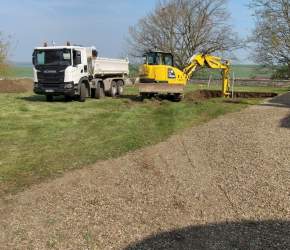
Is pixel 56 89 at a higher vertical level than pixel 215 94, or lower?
higher

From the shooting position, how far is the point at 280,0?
33.4 m

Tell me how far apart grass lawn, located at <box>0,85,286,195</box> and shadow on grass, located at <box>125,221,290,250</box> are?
3.08m

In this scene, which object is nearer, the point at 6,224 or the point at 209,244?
the point at 209,244

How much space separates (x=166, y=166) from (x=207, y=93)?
20349 millimetres

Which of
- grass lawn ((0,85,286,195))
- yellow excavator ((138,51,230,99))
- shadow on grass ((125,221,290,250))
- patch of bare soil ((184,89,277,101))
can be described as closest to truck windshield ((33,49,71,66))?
grass lawn ((0,85,286,195))

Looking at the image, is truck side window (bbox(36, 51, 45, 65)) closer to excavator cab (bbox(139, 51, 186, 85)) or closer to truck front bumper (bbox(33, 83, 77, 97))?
truck front bumper (bbox(33, 83, 77, 97))

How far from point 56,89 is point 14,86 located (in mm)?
12671

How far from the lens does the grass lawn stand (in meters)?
8.61

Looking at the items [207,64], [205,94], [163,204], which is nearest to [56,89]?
[207,64]

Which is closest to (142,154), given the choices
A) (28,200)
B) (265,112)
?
(28,200)

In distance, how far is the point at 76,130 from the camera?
42.5 ft

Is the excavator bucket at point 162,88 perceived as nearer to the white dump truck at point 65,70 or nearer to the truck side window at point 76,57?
the white dump truck at point 65,70

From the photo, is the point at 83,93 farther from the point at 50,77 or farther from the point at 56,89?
the point at 50,77

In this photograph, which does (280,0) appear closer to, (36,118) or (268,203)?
(36,118)
